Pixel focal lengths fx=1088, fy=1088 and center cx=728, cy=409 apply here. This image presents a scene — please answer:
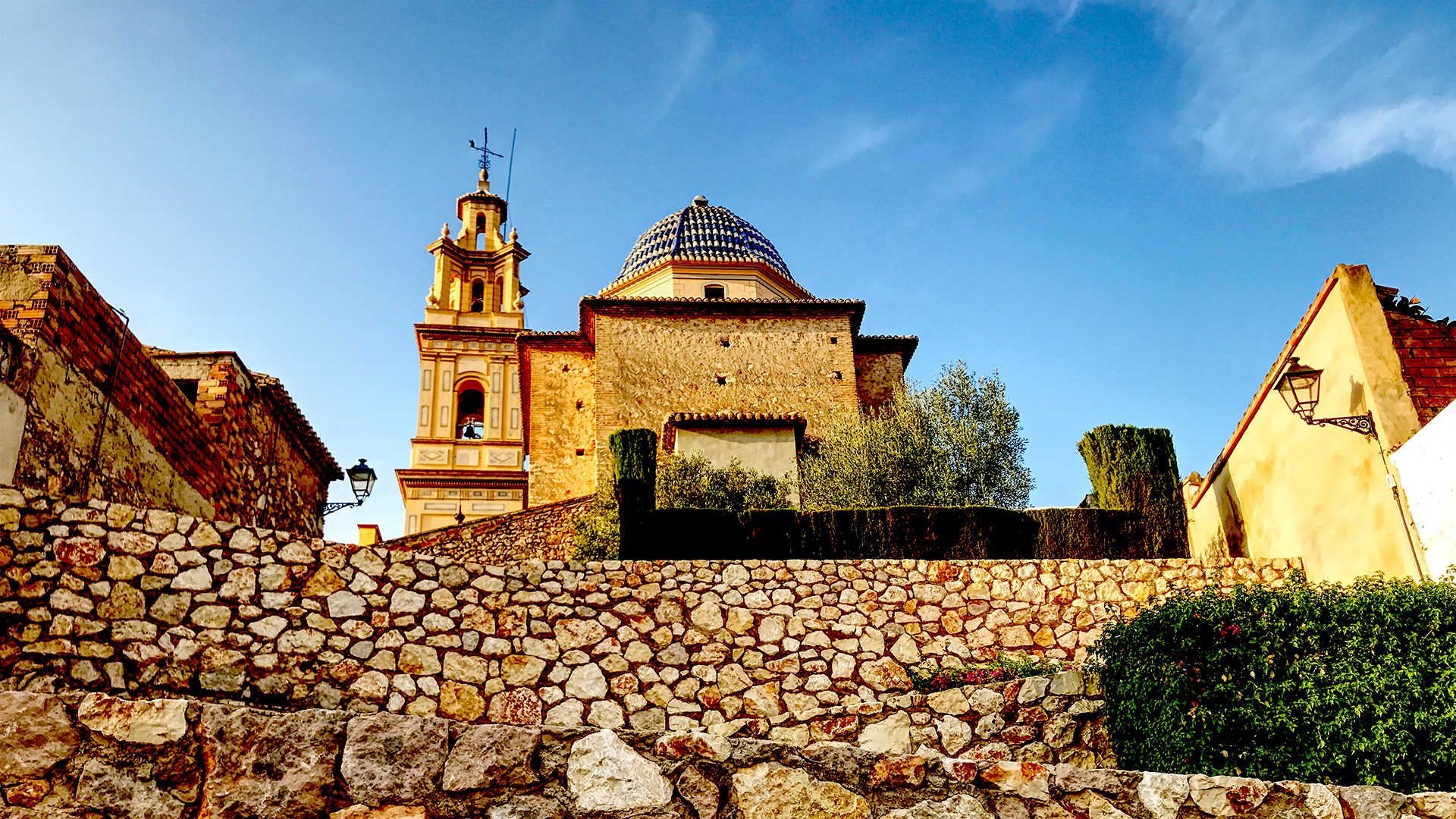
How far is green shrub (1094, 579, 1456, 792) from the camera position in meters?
7.16

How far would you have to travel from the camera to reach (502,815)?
3.04m

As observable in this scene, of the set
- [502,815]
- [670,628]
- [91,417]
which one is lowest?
[502,815]

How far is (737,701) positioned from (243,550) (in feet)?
15.9

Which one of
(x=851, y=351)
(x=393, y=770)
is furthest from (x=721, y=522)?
(x=851, y=351)

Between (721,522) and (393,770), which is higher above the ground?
(721,522)

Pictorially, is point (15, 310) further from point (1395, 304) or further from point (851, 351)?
point (851, 351)

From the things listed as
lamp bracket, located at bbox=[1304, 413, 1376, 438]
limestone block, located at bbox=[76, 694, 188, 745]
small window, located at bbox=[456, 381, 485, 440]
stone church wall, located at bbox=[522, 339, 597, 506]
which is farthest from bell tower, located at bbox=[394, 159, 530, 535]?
limestone block, located at bbox=[76, 694, 188, 745]

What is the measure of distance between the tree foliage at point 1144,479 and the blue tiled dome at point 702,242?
627 inches

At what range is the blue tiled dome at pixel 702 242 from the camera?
30047 mm

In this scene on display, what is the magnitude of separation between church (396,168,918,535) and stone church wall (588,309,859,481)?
0.09 ft

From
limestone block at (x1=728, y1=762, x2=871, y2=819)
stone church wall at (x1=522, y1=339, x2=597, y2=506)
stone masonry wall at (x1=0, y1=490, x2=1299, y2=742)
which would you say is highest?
stone church wall at (x1=522, y1=339, x2=597, y2=506)

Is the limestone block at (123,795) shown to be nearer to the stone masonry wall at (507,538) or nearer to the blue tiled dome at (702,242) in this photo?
the stone masonry wall at (507,538)

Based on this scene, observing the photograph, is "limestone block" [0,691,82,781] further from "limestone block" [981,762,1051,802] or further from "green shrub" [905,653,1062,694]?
"green shrub" [905,653,1062,694]

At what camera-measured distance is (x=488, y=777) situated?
122 inches
